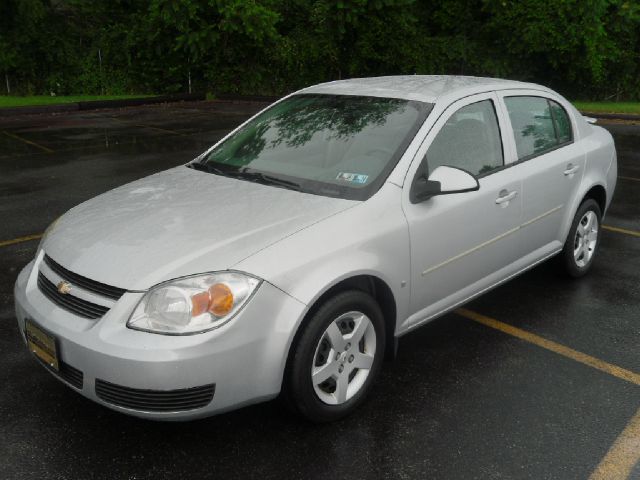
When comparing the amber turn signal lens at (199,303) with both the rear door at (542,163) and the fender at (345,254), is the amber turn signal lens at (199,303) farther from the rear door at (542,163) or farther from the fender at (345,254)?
the rear door at (542,163)

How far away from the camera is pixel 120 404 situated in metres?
2.99

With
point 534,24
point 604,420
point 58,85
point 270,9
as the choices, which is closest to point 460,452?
point 604,420

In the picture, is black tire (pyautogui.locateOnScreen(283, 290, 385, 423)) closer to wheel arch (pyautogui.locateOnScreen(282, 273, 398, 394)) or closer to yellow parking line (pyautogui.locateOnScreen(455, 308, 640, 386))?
wheel arch (pyautogui.locateOnScreen(282, 273, 398, 394))

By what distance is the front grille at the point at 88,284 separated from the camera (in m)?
3.06

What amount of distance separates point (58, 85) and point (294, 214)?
24.6 meters

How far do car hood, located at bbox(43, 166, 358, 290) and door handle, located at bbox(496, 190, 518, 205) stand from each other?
1189 mm

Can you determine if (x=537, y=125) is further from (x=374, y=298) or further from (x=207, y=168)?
(x=207, y=168)

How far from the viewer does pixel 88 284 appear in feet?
10.4

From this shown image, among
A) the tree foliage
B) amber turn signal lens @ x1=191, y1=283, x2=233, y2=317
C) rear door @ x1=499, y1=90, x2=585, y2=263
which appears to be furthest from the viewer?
the tree foliage

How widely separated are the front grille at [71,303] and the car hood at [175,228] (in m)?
0.12

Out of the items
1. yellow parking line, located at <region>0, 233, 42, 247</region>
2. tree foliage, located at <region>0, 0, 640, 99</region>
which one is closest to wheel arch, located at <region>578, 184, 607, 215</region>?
yellow parking line, located at <region>0, 233, 42, 247</region>

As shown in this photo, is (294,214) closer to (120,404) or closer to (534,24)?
(120,404)

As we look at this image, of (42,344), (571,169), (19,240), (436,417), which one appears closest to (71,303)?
(42,344)

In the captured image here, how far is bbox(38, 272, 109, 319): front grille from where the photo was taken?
308 cm
